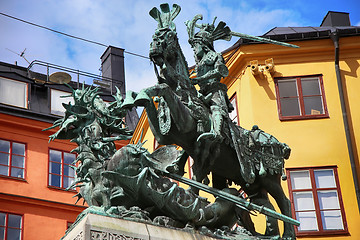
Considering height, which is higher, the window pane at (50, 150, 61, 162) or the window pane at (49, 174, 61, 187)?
the window pane at (50, 150, 61, 162)

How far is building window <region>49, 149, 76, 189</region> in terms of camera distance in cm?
3488

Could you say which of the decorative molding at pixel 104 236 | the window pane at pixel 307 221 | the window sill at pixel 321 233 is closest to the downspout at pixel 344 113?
the window sill at pixel 321 233

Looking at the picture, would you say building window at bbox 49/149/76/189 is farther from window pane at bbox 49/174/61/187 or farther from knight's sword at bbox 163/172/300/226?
knight's sword at bbox 163/172/300/226

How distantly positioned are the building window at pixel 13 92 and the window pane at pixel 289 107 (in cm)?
1222

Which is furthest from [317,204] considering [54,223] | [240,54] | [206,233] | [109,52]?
[109,52]

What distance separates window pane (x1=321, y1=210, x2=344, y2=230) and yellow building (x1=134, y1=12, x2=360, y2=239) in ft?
0.11

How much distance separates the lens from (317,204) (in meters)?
27.6

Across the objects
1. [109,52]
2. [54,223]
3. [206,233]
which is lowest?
[206,233]

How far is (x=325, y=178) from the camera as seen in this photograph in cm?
2827

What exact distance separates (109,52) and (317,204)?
17353mm

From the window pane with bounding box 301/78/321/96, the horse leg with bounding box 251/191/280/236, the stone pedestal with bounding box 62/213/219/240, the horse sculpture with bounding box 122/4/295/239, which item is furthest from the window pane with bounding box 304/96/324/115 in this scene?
the stone pedestal with bounding box 62/213/219/240

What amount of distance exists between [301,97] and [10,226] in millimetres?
12639

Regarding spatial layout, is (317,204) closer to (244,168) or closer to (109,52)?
(244,168)

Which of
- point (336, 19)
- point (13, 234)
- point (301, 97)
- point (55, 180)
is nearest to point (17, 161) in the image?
point (55, 180)
